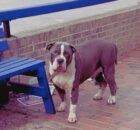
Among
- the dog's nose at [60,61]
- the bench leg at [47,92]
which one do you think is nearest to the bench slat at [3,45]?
the bench leg at [47,92]

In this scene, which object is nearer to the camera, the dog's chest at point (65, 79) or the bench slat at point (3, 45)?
the dog's chest at point (65, 79)

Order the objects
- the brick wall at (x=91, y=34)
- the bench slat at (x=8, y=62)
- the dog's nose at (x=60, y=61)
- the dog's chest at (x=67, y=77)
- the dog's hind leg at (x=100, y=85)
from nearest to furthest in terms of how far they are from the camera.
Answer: the dog's nose at (x=60, y=61)
the dog's chest at (x=67, y=77)
the bench slat at (x=8, y=62)
the dog's hind leg at (x=100, y=85)
the brick wall at (x=91, y=34)

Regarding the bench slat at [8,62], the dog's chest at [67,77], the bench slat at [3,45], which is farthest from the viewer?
the bench slat at [3,45]

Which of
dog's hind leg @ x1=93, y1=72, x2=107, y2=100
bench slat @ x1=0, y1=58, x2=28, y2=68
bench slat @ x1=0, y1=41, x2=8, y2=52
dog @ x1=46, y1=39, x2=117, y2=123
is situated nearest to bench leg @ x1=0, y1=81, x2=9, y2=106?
bench slat @ x1=0, y1=58, x2=28, y2=68

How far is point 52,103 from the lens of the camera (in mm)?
4797

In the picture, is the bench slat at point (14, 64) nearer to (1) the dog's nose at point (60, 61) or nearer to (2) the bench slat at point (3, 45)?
(2) the bench slat at point (3, 45)

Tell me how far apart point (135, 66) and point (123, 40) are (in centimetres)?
86

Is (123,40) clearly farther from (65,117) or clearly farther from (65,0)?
(65,117)

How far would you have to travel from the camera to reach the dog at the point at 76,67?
4.36 m

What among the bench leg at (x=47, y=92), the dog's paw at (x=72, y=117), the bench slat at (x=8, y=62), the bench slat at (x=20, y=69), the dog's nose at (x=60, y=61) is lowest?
the dog's paw at (x=72, y=117)

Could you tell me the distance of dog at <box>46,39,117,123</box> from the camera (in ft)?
14.3

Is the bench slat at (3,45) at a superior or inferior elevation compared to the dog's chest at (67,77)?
superior

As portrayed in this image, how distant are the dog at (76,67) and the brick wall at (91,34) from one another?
2.69 ft

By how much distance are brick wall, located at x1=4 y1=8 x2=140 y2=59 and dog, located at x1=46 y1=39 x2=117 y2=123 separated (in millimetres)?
821
